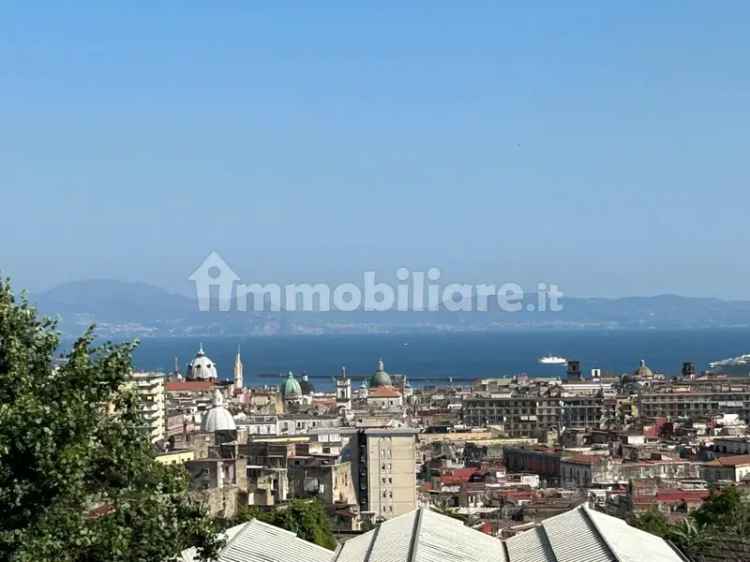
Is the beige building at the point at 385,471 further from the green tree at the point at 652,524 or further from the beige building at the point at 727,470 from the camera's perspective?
the green tree at the point at 652,524

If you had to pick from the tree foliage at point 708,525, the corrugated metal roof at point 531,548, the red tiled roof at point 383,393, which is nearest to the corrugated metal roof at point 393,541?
the corrugated metal roof at point 531,548

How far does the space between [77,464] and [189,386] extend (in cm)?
8724

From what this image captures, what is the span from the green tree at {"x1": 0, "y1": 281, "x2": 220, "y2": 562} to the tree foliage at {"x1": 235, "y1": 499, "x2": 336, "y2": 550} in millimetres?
19051

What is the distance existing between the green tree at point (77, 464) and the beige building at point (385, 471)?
120 ft

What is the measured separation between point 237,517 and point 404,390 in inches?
3368

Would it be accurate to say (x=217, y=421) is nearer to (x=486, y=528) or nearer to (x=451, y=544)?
(x=486, y=528)

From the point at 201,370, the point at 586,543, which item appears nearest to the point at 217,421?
the point at 586,543

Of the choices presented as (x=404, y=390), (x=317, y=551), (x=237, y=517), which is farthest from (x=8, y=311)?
(x=404, y=390)

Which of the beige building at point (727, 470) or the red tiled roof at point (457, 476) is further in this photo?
the beige building at point (727, 470)

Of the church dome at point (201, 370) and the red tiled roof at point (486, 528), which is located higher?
the church dome at point (201, 370)

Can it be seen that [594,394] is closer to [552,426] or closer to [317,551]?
[552,426]

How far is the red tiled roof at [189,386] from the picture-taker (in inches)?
3974

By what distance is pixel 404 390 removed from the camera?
12600 centimetres

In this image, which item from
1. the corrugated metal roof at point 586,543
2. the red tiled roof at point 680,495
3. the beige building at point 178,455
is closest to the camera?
the corrugated metal roof at point 586,543
